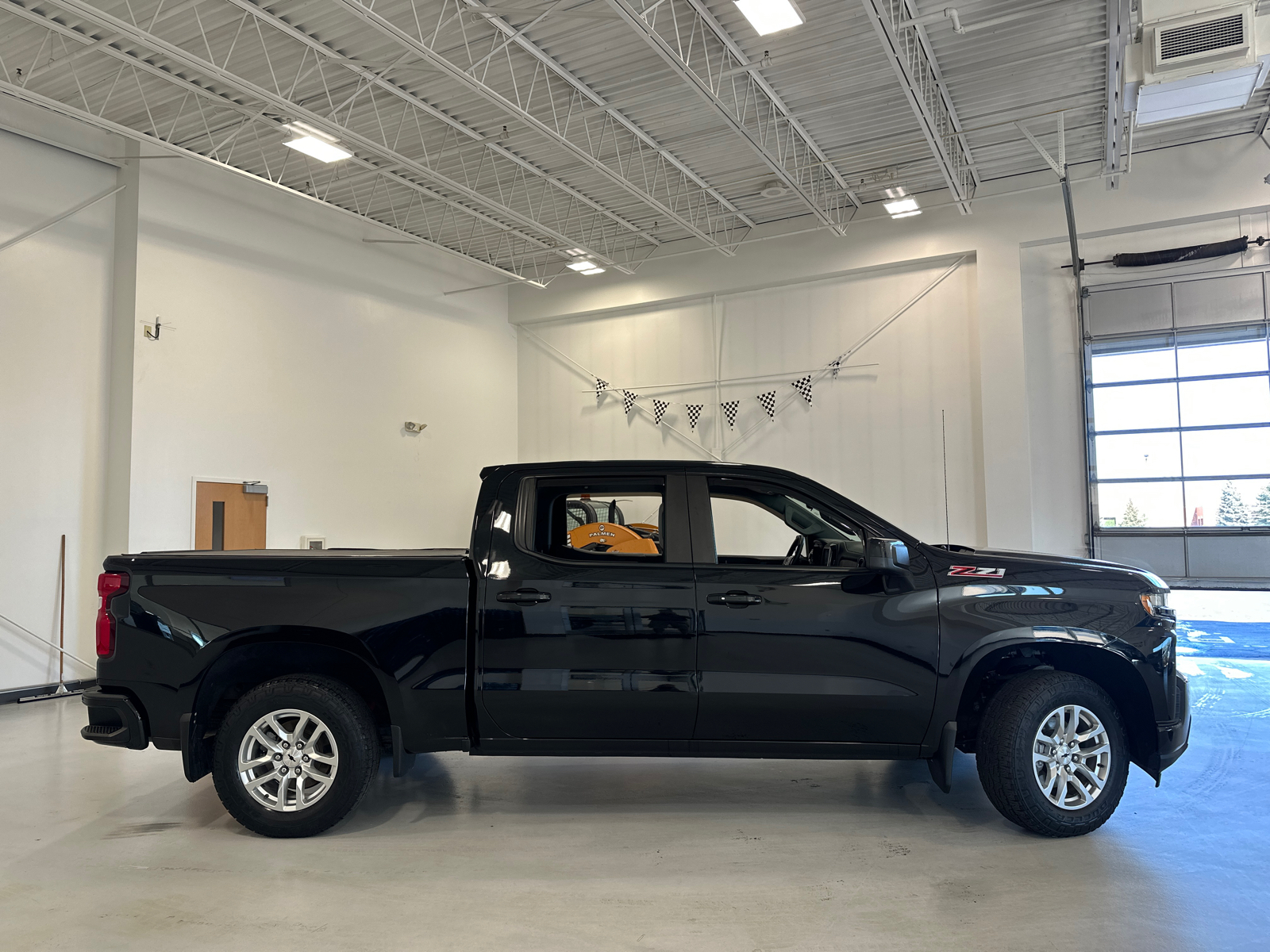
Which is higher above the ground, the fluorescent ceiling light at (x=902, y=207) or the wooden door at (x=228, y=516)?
the fluorescent ceiling light at (x=902, y=207)

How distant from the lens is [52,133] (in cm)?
839

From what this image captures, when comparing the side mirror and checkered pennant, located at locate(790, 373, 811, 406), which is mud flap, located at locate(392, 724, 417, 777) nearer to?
the side mirror

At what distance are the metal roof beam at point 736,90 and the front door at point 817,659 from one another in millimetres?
4631

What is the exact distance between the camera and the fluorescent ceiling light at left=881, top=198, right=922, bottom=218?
412 inches

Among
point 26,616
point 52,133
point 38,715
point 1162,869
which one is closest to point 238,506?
point 26,616

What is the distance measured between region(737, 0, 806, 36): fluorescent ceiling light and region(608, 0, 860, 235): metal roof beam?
2.00 feet

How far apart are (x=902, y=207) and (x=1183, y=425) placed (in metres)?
4.11

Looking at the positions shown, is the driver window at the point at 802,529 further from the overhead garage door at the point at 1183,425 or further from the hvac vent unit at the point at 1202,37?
the overhead garage door at the point at 1183,425

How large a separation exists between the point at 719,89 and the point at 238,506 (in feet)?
22.0

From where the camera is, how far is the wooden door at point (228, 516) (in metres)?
9.33

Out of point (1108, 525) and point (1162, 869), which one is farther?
point (1108, 525)

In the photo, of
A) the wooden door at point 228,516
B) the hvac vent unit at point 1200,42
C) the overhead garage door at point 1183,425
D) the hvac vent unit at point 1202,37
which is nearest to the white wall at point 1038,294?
the overhead garage door at point 1183,425

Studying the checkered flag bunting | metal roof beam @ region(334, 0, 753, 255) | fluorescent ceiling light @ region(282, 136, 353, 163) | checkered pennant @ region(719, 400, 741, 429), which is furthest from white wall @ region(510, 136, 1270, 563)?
fluorescent ceiling light @ region(282, 136, 353, 163)

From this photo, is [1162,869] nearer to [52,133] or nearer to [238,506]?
[238,506]
